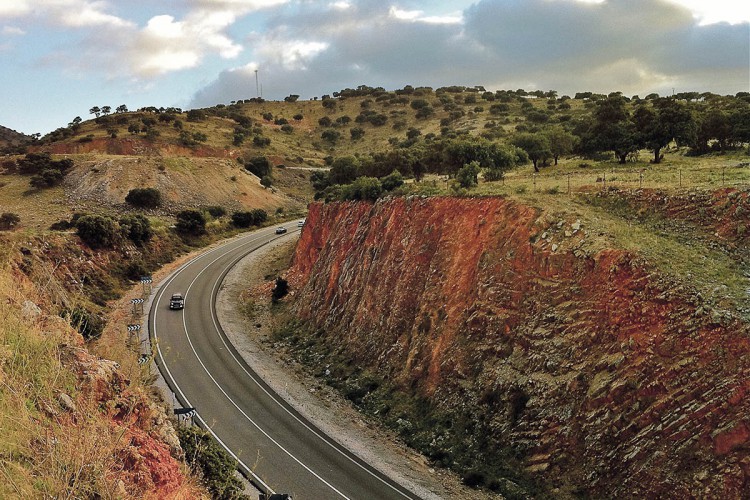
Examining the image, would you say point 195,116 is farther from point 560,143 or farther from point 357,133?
point 560,143

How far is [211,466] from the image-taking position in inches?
736

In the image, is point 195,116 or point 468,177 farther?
point 195,116

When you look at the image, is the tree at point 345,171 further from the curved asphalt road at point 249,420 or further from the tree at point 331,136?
the tree at point 331,136

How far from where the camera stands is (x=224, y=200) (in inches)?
3349

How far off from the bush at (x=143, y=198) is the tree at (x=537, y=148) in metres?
55.8

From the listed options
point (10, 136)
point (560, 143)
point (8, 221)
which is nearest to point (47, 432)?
point (560, 143)

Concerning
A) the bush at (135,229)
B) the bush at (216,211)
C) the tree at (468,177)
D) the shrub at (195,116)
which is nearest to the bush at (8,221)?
the bush at (135,229)

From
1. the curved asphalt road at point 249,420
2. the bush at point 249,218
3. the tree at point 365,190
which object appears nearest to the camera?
the curved asphalt road at point 249,420

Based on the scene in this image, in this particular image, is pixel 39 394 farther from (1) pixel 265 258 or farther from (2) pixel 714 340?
(1) pixel 265 258

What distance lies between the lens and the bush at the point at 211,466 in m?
16.5

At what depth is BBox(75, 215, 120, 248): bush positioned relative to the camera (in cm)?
5216

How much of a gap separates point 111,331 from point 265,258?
81.2ft

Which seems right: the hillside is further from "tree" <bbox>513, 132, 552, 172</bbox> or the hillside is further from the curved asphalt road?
"tree" <bbox>513, 132, 552, 172</bbox>

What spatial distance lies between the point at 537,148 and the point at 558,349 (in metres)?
27.5
